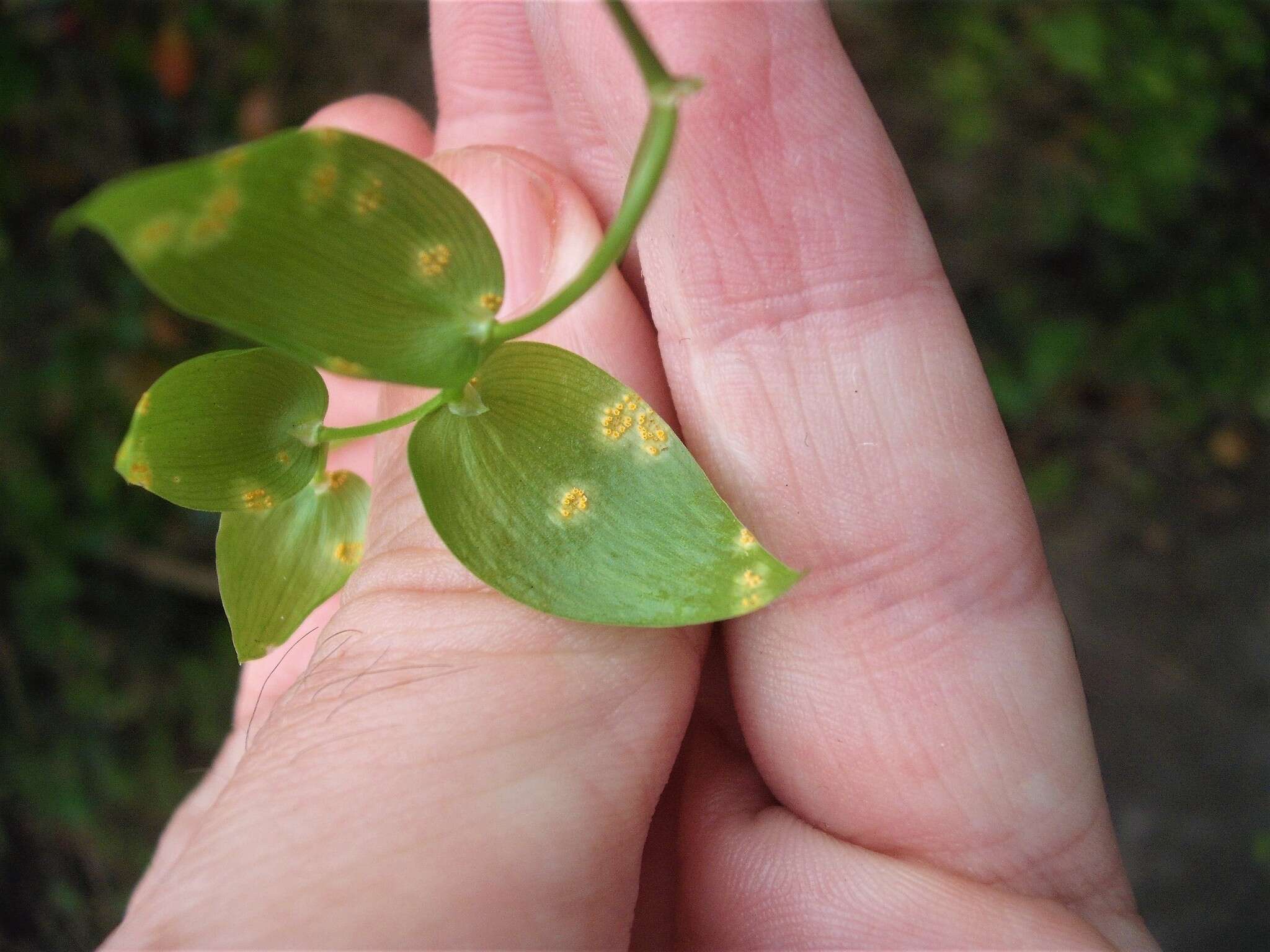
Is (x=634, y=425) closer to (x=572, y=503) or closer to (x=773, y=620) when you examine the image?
(x=572, y=503)

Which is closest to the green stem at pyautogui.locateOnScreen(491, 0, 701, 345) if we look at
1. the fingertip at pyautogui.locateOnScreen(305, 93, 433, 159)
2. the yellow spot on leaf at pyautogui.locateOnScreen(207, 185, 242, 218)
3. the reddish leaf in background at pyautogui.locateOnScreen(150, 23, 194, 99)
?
the yellow spot on leaf at pyautogui.locateOnScreen(207, 185, 242, 218)

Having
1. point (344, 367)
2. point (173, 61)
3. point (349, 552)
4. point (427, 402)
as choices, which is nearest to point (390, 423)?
point (427, 402)

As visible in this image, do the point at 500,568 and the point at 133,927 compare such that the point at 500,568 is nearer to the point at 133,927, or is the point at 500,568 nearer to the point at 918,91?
the point at 133,927

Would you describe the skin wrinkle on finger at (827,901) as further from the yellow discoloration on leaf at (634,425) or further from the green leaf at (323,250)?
the green leaf at (323,250)

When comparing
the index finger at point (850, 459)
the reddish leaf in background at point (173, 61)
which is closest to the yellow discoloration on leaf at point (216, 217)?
the index finger at point (850, 459)

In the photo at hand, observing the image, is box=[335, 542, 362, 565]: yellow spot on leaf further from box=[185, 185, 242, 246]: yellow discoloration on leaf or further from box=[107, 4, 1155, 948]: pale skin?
box=[185, 185, 242, 246]: yellow discoloration on leaf

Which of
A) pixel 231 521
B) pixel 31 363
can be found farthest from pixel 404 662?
pixel 31 363
